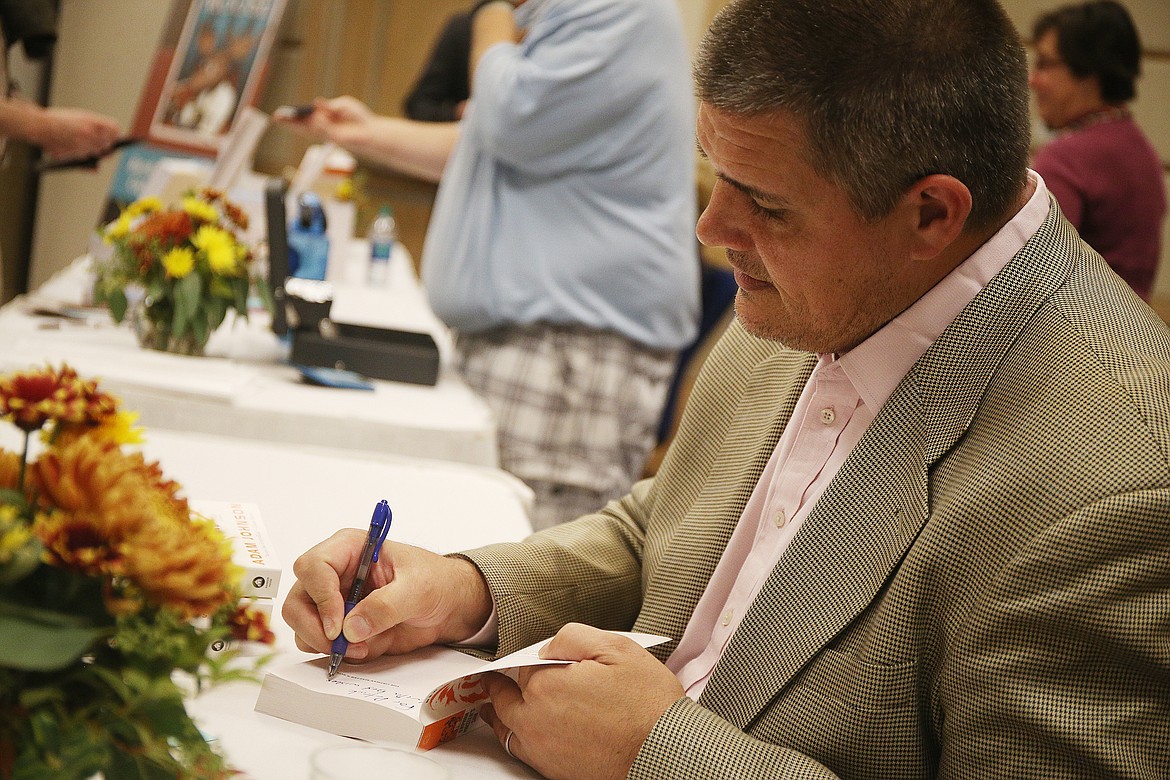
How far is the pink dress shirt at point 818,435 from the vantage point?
1095mm

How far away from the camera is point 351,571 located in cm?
111

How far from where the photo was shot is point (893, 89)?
3.34ft

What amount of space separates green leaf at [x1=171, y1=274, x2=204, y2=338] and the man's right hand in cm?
114

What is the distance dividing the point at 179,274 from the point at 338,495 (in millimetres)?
810

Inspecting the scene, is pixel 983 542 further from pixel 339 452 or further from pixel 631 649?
pixel 339 452

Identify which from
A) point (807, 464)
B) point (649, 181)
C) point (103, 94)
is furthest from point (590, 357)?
point (103, 94)

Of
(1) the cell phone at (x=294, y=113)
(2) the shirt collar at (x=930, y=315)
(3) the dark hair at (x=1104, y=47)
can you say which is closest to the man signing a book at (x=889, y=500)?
(2) the shirt collar at (x=930, y=315)

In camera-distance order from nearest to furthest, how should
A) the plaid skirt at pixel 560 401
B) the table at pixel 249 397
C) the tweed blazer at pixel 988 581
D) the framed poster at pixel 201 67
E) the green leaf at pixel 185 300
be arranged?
the tweed blazer at pixel 988 581 → the table at pixel 249 397 → the green leaf at pixel 185 300 → the plaid skirt at pixel 560 401 → the framed poster at pixel 201 67

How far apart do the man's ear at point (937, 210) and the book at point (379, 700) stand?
506mm

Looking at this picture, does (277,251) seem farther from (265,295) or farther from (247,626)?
(247,626)

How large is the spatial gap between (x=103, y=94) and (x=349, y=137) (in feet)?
12.4

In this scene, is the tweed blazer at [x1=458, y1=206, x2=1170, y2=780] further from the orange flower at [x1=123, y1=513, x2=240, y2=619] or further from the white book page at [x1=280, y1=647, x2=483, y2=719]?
the orange flower at [x1=123, y1=513, x2=240, y2=619]

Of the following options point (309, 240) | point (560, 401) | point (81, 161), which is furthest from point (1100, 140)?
point (81, 161)

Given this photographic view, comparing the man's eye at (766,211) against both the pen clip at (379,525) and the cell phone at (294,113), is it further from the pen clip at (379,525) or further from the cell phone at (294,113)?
the cell phone at (294,113)
